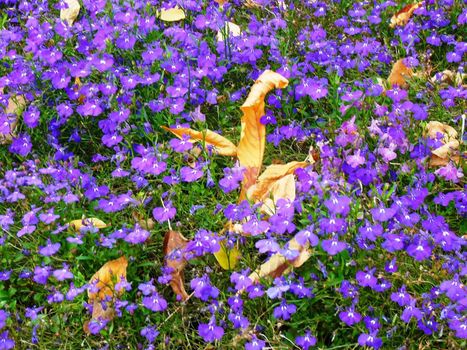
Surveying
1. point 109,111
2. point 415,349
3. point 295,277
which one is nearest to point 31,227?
point 109,111

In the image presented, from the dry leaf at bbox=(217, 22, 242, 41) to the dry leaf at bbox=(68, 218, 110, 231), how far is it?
4.03 feet

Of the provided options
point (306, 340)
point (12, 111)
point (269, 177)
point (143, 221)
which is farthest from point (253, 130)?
point (12, 111)

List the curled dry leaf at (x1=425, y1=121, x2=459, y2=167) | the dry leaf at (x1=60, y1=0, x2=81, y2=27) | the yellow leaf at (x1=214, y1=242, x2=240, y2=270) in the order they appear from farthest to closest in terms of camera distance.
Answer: the dry leaf at (x1=60, y1=0, x2=81, y2=27) → the curled dry leaf at (x1=425, y1=121, x2=459, y2=167) → the yellow leaf at (x1=214, y1=242, x2=240, y2=270)

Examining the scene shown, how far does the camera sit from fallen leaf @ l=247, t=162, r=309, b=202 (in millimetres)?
3271

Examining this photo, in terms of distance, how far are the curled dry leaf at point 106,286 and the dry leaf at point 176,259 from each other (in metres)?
0.17

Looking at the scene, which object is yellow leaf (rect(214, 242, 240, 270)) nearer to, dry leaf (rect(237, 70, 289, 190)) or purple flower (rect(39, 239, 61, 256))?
dry leaf (rect(237, 70, 289, 190))

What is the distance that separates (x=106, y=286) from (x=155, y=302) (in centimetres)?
22

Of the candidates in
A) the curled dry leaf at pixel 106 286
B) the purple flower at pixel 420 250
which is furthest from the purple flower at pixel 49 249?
the purple flower at pixel 420 250

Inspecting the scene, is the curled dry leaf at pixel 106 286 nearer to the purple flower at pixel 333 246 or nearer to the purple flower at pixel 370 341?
the purple flower at pixel 333 246

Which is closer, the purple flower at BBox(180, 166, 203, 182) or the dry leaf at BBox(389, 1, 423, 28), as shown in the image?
the purple flower at BBox(180, 166, 203, 182)

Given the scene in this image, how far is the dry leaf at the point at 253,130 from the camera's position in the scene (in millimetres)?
3459

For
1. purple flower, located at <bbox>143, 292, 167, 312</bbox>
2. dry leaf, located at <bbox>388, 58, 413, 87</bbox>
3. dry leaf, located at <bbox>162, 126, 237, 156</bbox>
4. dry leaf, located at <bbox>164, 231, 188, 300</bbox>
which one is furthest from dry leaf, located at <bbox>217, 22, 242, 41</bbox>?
purple flower, located at <bbox>143, 292, 167, 312</bbox>

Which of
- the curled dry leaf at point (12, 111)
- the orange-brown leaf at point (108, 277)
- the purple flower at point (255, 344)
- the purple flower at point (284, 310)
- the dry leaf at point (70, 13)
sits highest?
the dry leaf at point (70, 13)

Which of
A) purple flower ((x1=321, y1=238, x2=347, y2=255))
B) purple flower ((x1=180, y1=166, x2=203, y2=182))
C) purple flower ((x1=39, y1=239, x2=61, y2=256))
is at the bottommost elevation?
purple flower ((x1=39, y1=239, x2=61, y2=256))
